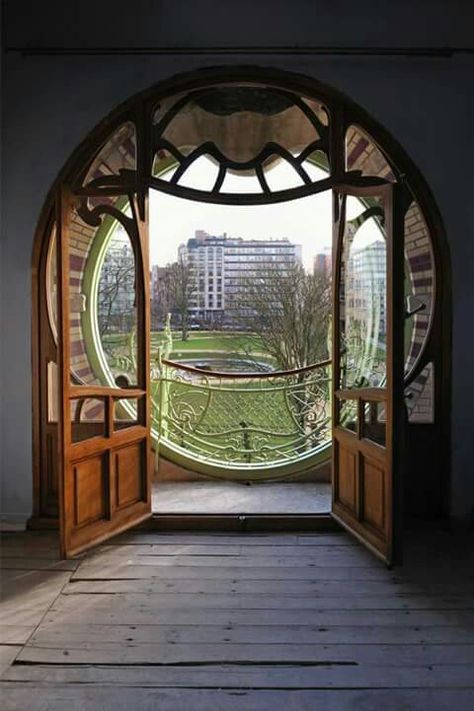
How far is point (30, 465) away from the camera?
4277 millimetres

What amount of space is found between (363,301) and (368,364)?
1.29ft

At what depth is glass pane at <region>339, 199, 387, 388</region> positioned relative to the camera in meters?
3.94

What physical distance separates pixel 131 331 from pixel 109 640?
1.97 meters

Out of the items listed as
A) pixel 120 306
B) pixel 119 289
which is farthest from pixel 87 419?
pixel 119 289

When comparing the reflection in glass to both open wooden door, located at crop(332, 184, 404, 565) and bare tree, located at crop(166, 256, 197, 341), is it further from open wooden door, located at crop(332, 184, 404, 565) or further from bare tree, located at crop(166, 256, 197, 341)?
bare tree, located at crop(166, 256, 197, 341)

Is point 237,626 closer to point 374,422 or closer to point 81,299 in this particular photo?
point 374,422

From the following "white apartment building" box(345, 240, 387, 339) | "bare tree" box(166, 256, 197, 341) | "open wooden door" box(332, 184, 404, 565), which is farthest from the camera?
"bare tree" box(166, 256, 197, 341)

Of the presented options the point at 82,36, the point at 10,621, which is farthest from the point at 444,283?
the point at 10,621

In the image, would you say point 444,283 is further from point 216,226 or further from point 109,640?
point 216,226

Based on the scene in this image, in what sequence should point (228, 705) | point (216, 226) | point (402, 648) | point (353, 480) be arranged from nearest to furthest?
1. point (228, 705)
2. point (402, 648)
3. point (353, 480)
4. point (216, 226)

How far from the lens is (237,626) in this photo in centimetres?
295

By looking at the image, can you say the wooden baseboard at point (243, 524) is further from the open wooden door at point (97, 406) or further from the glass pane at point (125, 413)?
the glass pane at point (125, 413)

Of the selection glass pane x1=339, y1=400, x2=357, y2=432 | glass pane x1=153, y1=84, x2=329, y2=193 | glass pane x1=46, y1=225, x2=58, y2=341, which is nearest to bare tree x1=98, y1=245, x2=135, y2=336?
glass pane x1=46, y1=225, x2=58, y2=341

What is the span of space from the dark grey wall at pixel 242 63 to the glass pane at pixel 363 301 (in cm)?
53
